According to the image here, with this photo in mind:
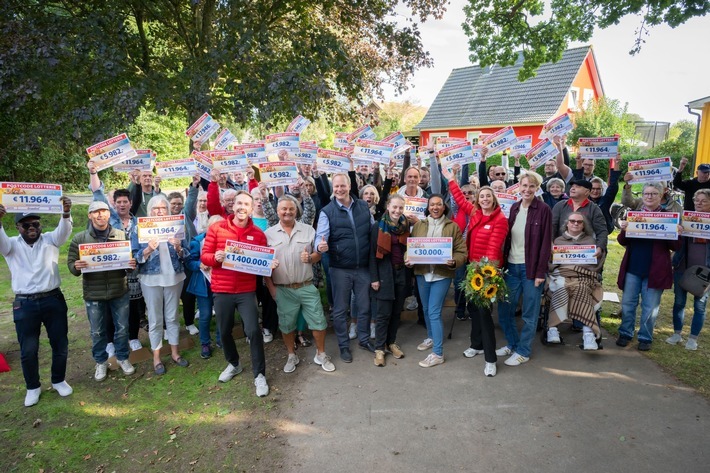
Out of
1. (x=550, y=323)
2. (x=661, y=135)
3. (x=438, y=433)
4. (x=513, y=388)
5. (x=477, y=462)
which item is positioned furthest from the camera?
(x=661, y=135)

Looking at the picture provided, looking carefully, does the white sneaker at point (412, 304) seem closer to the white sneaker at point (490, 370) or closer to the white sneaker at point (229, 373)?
the white sneaker at point (490, 370)

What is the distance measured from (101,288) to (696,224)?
24.7 ft

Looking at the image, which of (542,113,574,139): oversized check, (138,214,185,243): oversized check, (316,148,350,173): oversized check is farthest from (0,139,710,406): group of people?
(542,113,574,139): oversized check

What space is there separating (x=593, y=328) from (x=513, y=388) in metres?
1.56

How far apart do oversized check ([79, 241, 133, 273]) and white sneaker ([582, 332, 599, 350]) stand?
593 cm

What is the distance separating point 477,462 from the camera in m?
3.90

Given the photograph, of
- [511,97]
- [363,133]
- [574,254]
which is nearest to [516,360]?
[574,254]

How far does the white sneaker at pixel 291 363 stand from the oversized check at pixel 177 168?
3150mm

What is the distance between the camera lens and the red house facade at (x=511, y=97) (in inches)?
1150

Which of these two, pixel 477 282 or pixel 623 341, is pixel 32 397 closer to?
pixel 477 282

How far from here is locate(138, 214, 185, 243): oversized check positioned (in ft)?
17.5

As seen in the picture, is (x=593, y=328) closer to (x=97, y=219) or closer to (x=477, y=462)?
(x=477, y=462)

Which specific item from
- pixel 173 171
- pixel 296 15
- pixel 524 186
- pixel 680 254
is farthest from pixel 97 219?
pixel 296 15

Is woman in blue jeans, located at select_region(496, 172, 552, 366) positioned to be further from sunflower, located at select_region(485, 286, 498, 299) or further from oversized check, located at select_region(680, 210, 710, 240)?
oversized check, located at select_region(680, 210, 710, 240)
